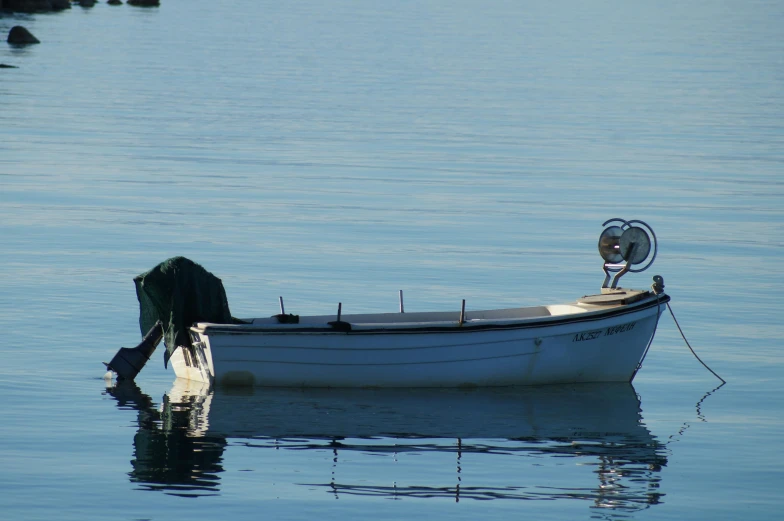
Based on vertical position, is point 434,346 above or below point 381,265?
below

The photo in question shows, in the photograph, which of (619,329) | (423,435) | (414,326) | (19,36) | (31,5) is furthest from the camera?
(31,5)

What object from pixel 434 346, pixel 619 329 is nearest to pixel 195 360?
pixel 434 346

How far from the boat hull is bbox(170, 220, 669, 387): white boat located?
1 centimetres

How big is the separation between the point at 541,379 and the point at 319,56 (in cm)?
6919

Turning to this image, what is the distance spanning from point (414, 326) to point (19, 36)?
223ft

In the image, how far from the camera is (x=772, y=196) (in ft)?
112

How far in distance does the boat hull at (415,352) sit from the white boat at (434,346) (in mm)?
12

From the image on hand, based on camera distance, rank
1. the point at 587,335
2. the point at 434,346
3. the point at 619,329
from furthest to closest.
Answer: the point at 619,329
the point at 587,335
the point at 434,346

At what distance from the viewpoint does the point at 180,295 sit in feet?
52.4

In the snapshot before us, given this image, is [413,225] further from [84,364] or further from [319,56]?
[319,56]

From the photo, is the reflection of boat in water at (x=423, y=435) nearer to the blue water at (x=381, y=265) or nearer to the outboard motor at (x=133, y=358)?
the blue water at (x=381, y=265)

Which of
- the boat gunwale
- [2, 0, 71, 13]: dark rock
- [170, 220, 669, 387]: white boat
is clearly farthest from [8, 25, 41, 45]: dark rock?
the boat gunwale

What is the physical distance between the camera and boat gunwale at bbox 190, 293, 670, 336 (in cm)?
1562

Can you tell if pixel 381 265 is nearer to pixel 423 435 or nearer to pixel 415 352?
pixel 415 352
